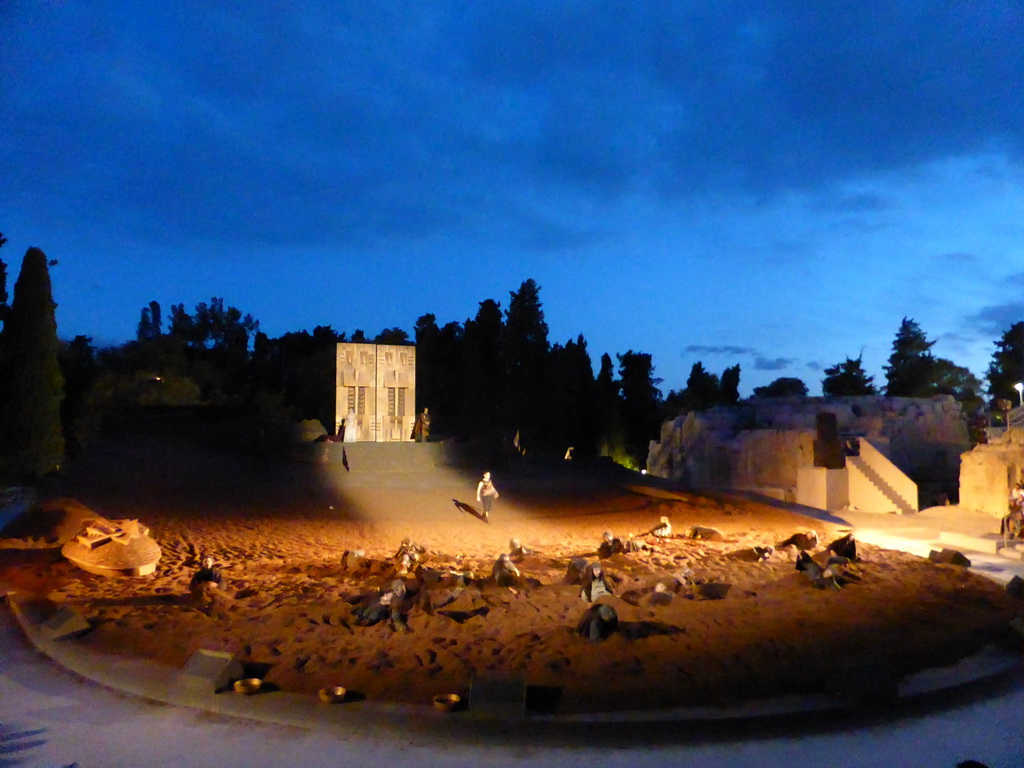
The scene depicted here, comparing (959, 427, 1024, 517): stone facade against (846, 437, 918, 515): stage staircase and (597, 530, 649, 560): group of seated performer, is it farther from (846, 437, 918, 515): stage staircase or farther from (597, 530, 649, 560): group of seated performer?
(597, 530, 649, 560): group of seated performer

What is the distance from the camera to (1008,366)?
127ft

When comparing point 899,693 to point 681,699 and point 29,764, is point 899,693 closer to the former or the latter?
point 681,699

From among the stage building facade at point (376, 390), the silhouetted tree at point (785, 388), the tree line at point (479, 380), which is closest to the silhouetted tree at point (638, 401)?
the tree line at point (479, 380)

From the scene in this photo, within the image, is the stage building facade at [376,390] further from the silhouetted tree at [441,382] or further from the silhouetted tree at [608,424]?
the silhouetted tree at [608,424]

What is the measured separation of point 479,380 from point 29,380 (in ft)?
85.0

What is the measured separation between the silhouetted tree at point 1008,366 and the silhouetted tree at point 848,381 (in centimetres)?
706

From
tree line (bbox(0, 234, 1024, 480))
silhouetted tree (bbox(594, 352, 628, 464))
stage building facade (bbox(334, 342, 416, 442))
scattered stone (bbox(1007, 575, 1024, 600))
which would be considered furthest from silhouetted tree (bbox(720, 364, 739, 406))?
scattered stone (bbox(1007, 575, 1024, 600))

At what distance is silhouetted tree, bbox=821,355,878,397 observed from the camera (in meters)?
45.9

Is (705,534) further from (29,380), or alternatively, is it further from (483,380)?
(483,380)

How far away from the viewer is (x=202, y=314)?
5594 centimetres

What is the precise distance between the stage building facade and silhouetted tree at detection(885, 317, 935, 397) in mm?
31586

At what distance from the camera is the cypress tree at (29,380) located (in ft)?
75.6

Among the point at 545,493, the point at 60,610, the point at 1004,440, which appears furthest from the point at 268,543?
the point at 1004,440

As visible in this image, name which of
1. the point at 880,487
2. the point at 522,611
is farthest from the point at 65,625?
the point at 880,487
